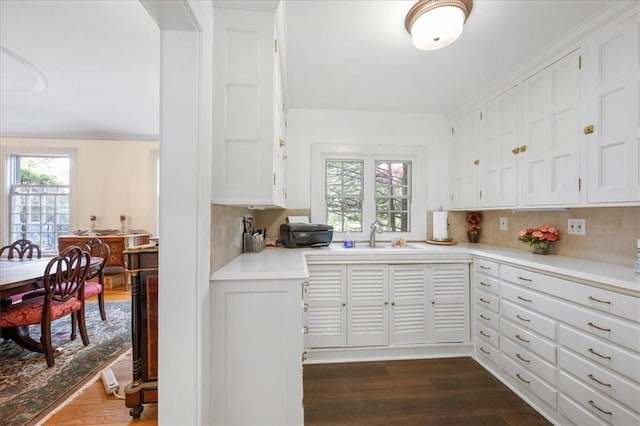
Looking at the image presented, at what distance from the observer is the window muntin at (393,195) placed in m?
2.87

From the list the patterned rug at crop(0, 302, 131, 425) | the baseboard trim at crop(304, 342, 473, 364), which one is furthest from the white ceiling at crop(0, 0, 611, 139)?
the patterned rug at crop(0, 302, 131, 425)

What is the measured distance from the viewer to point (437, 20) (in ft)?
4.39

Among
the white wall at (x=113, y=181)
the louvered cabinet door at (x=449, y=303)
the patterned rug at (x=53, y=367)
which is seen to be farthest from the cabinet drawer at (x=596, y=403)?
the white wall at (x=113, y=181)

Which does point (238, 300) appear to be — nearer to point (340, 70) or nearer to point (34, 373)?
point (340, 70)

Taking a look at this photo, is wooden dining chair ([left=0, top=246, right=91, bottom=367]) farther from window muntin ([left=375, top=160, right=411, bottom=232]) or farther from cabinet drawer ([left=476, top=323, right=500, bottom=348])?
cabinet drawer ([left=476, top=323, right=500, bottom=348])

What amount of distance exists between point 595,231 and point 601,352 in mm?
923

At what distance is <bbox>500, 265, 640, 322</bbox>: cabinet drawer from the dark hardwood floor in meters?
0.80

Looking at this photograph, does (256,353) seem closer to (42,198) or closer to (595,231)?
(595,231)

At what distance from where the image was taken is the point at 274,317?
4.10 ft

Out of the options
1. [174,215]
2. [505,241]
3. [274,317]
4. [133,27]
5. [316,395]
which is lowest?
[316,395]

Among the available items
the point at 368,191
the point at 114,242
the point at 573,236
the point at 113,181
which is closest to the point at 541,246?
the point at 573,236

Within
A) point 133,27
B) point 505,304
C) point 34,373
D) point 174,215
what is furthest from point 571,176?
point 34,373

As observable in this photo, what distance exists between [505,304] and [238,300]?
1.91 metres

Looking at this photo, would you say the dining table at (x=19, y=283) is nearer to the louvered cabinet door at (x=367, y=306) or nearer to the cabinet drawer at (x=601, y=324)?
the louvered cabinet door at (x=367, y=306)
